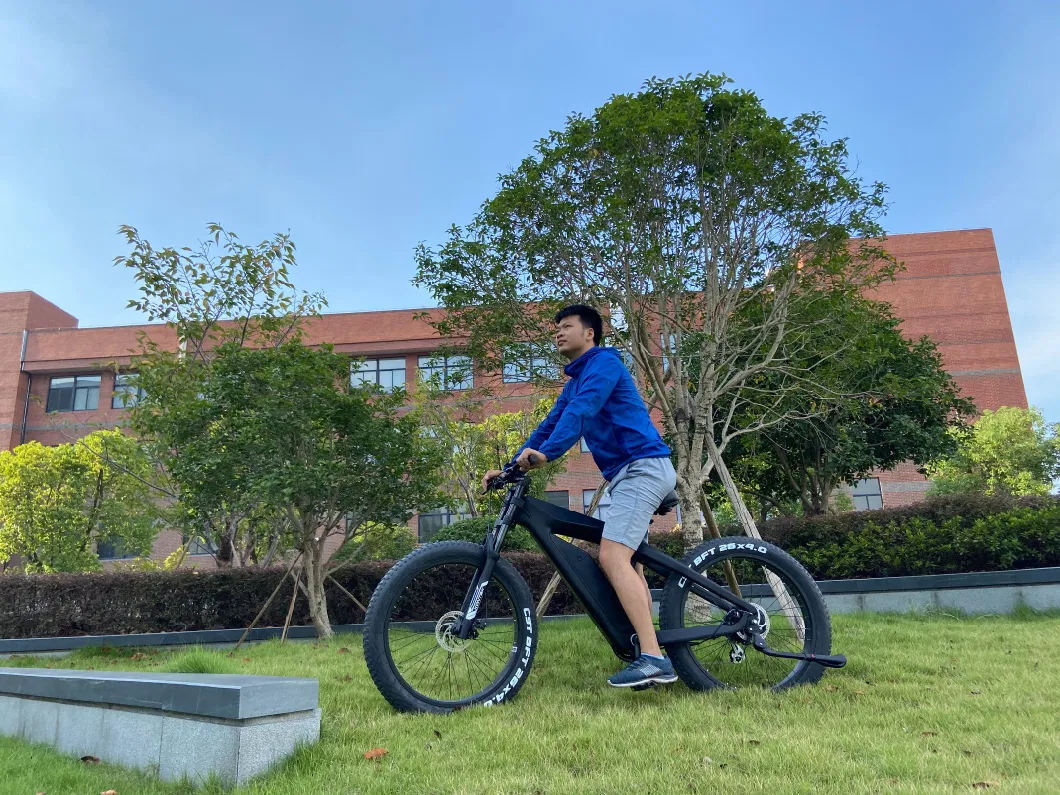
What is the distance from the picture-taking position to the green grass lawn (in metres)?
2.55

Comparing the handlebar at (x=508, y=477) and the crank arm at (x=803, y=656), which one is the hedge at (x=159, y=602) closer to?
the crank arm at (x=803, y=656)

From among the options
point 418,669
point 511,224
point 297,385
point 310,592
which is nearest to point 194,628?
point 310,592

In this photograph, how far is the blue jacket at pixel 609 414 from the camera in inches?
157

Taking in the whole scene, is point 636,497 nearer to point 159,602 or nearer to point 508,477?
point 508,477

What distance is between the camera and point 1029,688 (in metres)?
3.89

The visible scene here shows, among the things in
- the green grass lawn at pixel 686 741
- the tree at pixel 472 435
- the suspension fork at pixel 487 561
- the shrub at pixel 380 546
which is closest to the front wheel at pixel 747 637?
the green grass lawn at pixel 686 741

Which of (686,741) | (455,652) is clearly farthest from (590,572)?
(686,741)

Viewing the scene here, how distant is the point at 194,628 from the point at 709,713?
8903 millimetres

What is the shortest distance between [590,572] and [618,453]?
67 centimetres

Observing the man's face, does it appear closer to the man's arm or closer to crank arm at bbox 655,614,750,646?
the man's arm

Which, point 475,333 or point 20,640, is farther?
point 20,640

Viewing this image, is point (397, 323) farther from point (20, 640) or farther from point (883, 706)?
point (883, 706)

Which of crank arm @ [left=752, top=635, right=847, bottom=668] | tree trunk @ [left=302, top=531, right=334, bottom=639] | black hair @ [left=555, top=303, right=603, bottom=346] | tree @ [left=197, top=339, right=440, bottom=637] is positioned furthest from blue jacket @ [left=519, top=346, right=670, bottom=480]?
tree trunk @ [left=302, top=531, right=334, bottom=639]

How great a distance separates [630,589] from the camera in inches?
152
